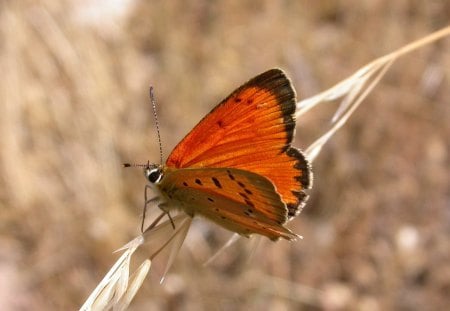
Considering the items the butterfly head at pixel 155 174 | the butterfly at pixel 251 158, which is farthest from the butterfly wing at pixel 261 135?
the butterfly head at pixel 155 174

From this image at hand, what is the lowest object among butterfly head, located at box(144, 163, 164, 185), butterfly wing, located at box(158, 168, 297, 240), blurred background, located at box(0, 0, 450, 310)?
blurred background, located at box(0, 0, 450, 310)

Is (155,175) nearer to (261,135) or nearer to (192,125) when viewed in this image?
(261,135)

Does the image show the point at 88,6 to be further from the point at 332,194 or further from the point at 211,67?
the point at 332,194

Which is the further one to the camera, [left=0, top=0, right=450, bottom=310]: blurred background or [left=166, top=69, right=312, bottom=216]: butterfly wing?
[left=0, top=0, right=450, bottom=310]: blurred background

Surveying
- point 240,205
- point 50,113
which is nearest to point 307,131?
point 50,113

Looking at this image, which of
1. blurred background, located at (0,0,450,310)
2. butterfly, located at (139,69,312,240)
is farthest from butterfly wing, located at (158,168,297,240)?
blurred background, located at (0,0,450,310)

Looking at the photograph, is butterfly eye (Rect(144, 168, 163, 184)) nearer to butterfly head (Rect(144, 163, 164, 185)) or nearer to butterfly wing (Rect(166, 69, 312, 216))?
butterfly head (Rect(144, 163, 164, 185))

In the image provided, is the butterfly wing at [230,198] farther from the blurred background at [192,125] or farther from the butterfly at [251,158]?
the blurred background at [192,125]
